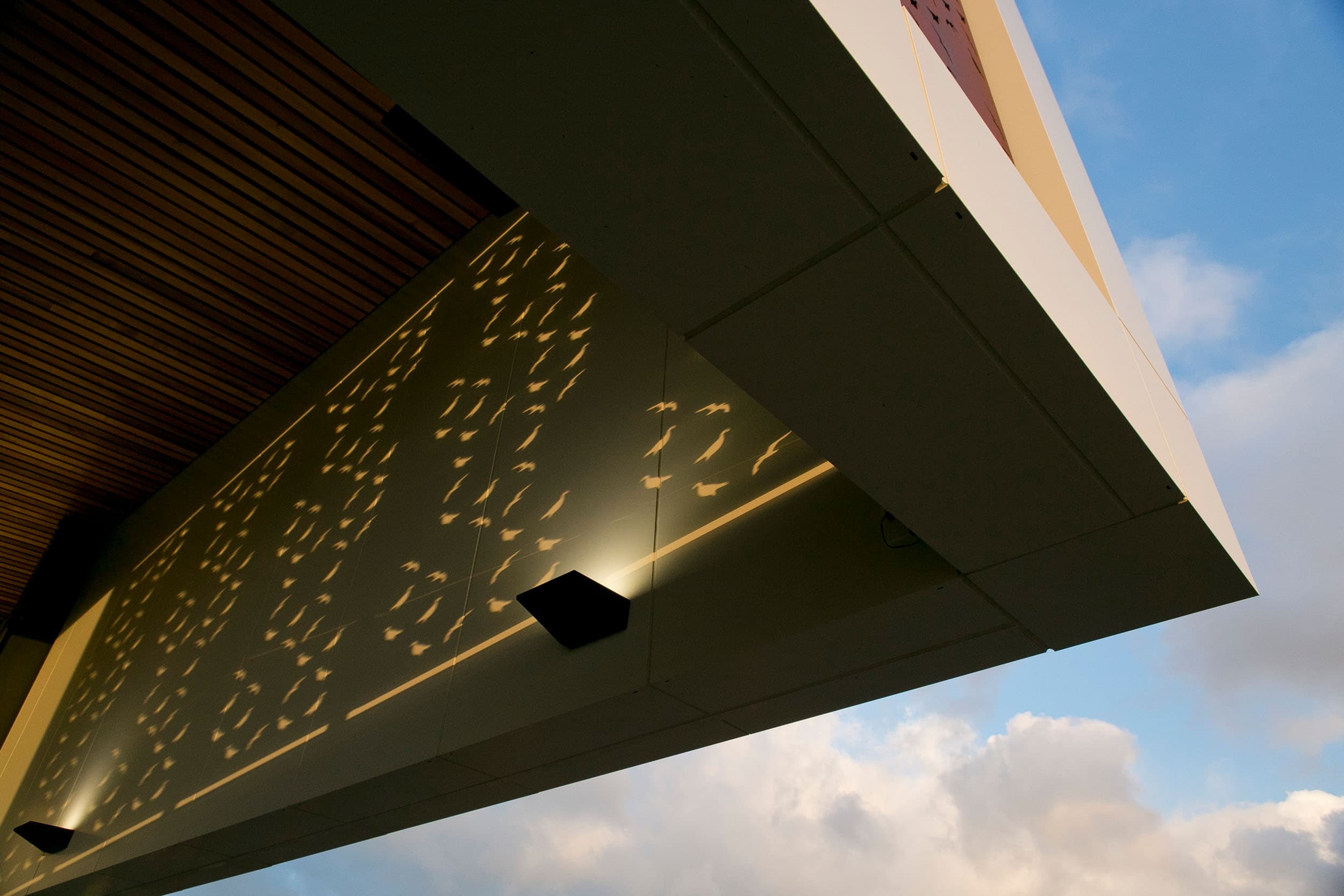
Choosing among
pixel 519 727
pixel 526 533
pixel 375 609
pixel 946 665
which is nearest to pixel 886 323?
pixel 946 665

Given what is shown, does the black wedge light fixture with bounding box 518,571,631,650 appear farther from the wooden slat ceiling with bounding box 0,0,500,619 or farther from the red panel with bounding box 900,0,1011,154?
the wooden slat ceiling with bounding box 0,0,500,619

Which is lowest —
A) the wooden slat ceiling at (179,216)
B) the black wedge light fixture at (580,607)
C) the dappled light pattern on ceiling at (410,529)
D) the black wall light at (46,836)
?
the black wall light at (46,836)

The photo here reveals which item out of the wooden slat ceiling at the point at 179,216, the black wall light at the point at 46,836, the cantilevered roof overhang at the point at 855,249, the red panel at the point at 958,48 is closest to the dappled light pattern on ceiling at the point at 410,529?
the black wall light at the point at 46,836

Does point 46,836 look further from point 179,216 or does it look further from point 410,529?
point 179,216

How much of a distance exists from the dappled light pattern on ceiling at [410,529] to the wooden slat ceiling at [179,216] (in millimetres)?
535

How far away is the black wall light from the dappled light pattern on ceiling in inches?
3.8

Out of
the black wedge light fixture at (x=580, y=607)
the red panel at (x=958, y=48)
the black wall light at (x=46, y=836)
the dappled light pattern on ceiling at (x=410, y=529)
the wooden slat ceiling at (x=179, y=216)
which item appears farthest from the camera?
the black wall light at (x=46, y=836)

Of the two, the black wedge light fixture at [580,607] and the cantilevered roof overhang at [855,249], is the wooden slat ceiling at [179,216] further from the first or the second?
the cantilevered roof overhang at [855,249]

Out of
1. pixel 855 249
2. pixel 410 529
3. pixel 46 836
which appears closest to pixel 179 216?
pixel 410 529

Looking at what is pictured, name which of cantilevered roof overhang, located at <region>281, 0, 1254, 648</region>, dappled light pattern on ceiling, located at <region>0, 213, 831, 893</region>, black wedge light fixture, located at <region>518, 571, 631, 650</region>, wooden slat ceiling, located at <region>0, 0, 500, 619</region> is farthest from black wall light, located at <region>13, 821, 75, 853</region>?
cantilevered roof overhang, located at <region>281, 0, 1254, 648</region>

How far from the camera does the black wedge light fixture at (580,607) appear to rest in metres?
3.06

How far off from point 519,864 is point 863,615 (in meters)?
25.9

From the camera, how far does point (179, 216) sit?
5441 millimetres

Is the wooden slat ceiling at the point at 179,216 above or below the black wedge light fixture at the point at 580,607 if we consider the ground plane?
above
